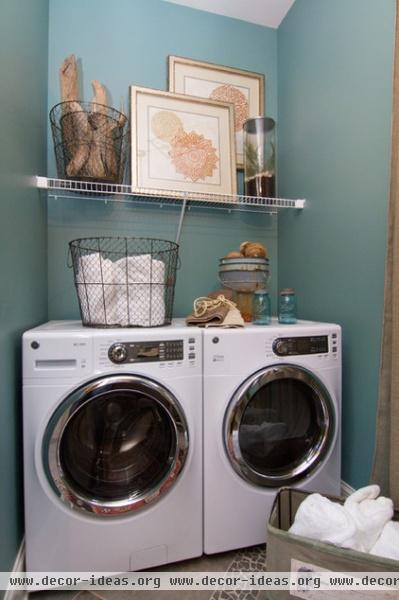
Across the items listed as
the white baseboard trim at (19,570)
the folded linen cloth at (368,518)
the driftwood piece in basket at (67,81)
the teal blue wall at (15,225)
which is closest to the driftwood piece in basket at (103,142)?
the driftwood piece in basket at (67,81)

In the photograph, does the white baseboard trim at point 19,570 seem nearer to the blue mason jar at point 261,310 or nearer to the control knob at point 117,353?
the control knob at point 117,353

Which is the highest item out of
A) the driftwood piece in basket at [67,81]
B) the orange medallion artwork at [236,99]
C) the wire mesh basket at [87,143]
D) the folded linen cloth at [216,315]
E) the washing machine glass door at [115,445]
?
the orange medallion artwork at [236,99]

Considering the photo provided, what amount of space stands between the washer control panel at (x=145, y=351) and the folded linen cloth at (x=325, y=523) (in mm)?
621

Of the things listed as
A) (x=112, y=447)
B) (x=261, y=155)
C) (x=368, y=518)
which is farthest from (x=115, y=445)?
(x=261, y=155)

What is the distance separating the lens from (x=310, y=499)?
3.52ft

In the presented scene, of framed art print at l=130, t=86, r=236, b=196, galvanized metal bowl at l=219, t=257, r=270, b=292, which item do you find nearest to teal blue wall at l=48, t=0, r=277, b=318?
framed art print at l=130, t=86, r=236, b=196

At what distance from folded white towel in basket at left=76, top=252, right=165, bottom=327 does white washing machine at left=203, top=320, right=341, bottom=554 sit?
0.93 ft

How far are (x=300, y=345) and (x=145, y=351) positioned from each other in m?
0.61

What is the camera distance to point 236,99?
203 cm

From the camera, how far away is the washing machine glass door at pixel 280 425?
49.1 inches

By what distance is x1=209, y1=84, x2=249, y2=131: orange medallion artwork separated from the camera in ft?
6.53

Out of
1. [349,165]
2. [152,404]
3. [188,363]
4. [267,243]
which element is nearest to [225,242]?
[267,243]

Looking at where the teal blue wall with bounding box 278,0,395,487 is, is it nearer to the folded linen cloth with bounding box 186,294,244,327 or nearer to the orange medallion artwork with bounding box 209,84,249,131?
the orange medallion artwork with bounding box 209,84,249,131

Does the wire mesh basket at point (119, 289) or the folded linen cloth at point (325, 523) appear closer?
the folded linen cloth at point (325, 523)
